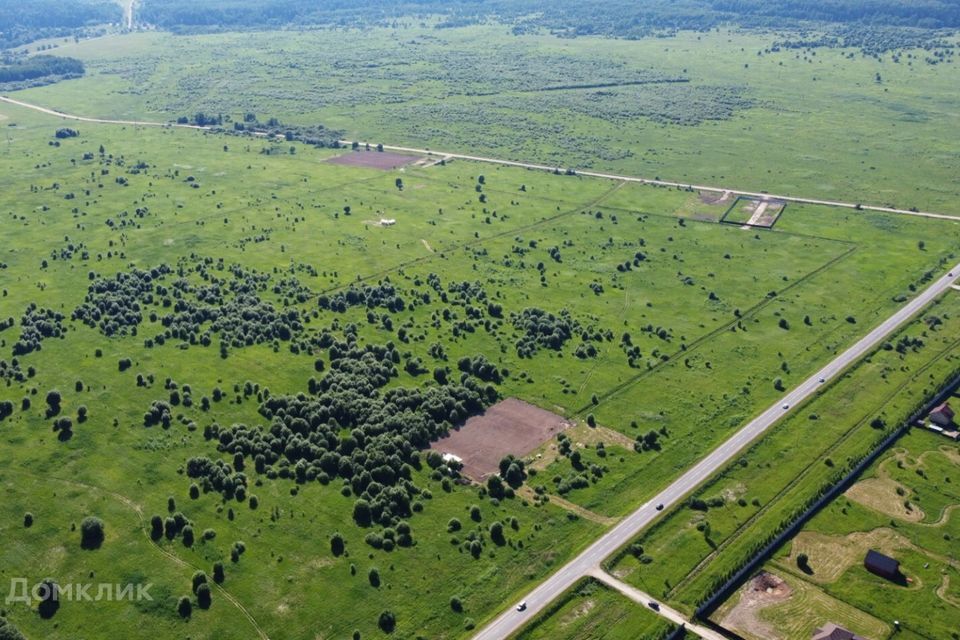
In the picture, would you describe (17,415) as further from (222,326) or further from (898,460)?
(898,460)

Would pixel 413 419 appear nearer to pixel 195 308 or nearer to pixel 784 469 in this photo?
pixel 784 469

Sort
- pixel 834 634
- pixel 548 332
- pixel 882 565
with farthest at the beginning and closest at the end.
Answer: pixel 548 332 → pixel 882 565 → pixel 834 634

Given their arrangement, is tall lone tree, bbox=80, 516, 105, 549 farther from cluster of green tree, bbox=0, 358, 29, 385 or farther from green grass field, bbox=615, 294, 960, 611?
green grass field, bbox=615, 294, 960, 611

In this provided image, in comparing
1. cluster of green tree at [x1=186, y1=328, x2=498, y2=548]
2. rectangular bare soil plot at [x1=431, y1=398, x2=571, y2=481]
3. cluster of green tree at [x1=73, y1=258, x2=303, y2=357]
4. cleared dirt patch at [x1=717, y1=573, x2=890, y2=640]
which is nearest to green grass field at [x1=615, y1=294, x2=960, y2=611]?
cleared dirt patch at [x1=717, y1=573, x2=890, y2=640]

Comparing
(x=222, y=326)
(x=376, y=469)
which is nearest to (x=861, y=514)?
(x=376, y=469)

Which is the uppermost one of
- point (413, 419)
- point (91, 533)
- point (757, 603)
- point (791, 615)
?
point (413, 419)

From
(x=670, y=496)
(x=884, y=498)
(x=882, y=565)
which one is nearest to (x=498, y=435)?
(x=670, y=496)
